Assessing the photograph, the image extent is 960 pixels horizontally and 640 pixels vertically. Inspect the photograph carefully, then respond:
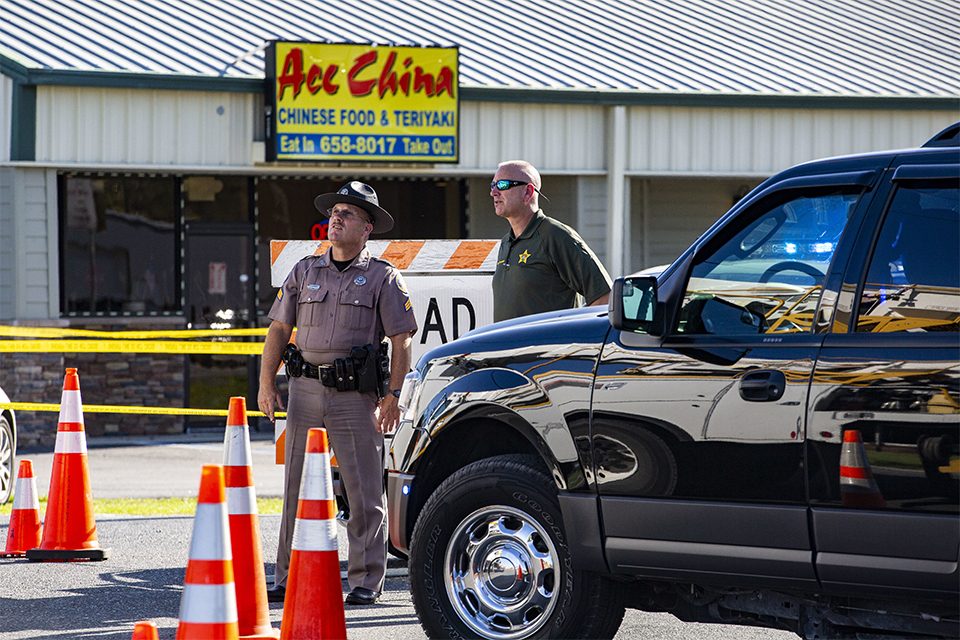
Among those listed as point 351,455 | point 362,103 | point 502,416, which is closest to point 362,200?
point 351,455

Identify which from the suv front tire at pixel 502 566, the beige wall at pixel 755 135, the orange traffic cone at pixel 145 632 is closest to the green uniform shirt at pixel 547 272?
the suv front tire at pixel 502 566

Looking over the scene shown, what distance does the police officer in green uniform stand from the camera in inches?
321

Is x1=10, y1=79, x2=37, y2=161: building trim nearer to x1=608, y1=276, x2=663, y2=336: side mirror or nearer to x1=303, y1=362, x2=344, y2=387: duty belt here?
x1=303, y1=362, x2=344, y2=387: duty belt

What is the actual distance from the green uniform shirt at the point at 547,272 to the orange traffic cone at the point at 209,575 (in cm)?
302

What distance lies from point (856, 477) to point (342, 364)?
122 inches

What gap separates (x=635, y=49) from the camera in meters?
22.5

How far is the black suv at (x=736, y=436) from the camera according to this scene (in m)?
5.30

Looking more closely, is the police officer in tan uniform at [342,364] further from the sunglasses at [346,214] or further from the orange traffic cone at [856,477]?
the orange traffic cone at [856,477]

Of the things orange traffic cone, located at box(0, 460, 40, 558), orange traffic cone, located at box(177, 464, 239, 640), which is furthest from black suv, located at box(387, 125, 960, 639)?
orange traffic cone, located at box(0, 460, 40, 558)

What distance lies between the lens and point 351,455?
7992mm

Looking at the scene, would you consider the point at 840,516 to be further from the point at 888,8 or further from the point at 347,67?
the point at 888,8

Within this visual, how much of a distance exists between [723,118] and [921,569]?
1649cm

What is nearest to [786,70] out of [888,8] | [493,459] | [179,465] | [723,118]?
[723,118]

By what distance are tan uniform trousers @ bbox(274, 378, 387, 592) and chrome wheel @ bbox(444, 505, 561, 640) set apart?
5.28ft
